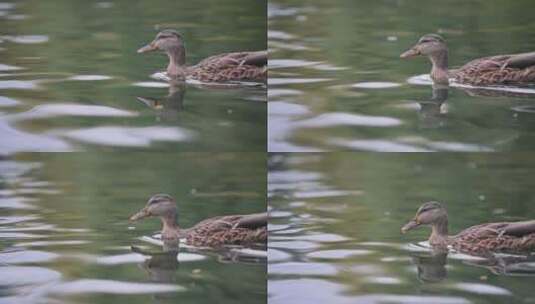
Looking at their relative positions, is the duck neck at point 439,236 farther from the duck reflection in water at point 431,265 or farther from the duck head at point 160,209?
the duck head at point 160,209

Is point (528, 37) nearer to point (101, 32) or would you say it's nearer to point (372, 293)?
point (372, 293)

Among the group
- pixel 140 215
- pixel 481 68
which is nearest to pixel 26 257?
pixel 140 215

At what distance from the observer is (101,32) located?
476 cm

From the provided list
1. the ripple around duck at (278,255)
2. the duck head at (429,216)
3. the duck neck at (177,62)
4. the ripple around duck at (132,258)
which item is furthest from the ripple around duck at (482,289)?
the duck neck at (177,62)

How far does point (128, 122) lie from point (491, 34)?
138cm

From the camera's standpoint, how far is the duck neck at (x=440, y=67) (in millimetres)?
4633

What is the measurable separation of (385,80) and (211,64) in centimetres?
65

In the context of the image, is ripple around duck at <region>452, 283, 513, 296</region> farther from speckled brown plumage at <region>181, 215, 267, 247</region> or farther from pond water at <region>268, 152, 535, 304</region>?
speckled brown plumage at <region>181, 215, 267, 247</region>

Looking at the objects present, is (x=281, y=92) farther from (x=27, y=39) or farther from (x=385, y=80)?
(x=27, y=39)

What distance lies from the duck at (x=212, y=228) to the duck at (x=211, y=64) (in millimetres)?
471

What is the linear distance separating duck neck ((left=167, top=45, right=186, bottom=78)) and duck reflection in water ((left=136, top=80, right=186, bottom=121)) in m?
0.03

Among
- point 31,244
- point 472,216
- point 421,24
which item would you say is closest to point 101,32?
point 31,244

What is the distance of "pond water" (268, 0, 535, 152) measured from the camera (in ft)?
15.1

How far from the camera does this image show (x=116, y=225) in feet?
15.4
